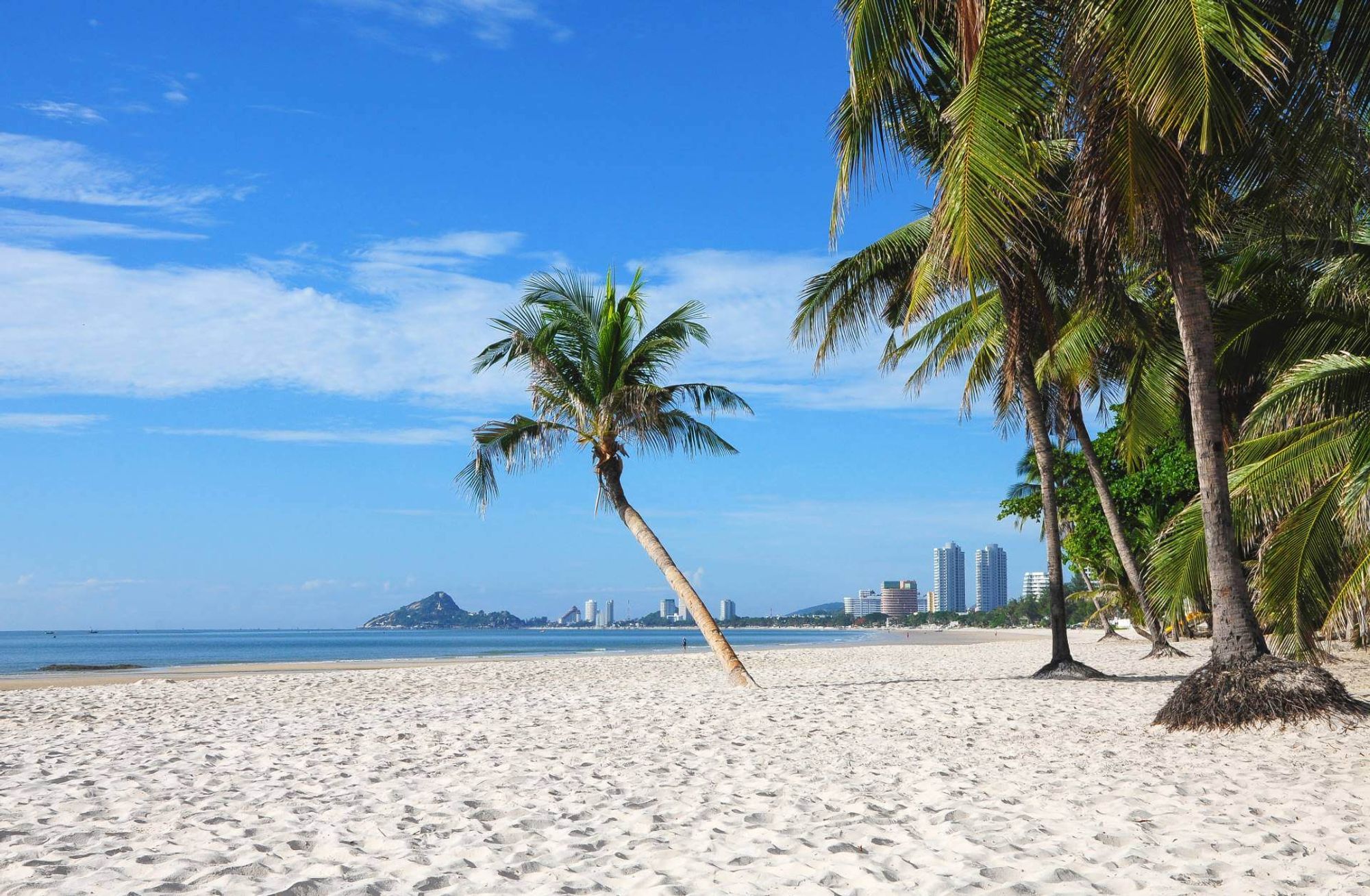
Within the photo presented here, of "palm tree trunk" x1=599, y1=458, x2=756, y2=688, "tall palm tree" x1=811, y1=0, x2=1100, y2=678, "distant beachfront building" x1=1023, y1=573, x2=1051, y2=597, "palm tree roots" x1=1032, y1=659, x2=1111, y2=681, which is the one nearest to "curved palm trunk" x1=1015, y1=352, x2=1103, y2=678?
"palm tree roots" x1=1032, y1=659, x2=1111, y2=681

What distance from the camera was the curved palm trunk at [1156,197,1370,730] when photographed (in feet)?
24.3

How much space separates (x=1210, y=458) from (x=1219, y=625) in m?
1.33

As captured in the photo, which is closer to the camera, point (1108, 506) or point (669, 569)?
point (669, 569)

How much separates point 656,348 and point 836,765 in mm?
8846

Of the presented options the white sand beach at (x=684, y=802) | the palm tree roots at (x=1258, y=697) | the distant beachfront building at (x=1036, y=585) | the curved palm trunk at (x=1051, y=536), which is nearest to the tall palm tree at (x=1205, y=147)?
the palm tree roots at (x=1258, y=697)

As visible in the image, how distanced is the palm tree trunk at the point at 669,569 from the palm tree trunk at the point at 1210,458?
6.71 m

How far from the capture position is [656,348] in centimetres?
1462

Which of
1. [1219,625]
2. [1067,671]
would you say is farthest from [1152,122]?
[1067,671]

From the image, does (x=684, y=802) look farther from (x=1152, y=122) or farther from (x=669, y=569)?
(x=669, y=569)

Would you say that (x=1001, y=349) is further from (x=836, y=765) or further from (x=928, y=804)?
(x=928, y=804)

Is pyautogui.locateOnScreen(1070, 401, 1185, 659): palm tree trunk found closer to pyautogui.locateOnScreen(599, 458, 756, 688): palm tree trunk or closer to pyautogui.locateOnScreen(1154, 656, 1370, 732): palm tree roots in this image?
pyautogui.locateOnScreen(599, 458, 756, 688): palm tree trunk

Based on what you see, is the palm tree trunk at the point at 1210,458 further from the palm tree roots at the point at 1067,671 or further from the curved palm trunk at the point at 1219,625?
the palm tree roots at the point at 1067,671

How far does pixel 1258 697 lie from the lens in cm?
747

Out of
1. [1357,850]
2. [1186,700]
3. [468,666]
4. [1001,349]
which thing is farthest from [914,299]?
[468,666]
